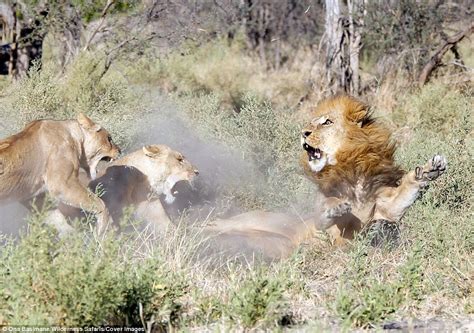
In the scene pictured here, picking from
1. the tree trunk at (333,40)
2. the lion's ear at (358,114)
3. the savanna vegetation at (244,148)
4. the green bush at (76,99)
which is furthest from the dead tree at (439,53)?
the lion's ear at (358,114)

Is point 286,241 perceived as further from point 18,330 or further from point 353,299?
point 18,330

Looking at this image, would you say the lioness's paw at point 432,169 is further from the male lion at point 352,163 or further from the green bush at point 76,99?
the green bush at point 76,99

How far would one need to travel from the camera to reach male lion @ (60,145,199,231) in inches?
277

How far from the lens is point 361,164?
6.48 meters

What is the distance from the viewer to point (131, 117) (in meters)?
8.97

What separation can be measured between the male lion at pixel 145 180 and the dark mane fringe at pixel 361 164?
1.23m

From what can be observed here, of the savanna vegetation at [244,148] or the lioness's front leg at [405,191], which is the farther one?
the lioness's front leg at [405,191]

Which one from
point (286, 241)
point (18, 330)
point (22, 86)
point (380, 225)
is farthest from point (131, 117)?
point (18, 330)

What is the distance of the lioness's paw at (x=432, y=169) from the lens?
19.7ft

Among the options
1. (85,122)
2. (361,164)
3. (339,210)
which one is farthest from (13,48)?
(339,210)

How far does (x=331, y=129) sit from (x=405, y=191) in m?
0.64

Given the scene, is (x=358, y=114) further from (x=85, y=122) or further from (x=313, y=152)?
(x=85, y=122)

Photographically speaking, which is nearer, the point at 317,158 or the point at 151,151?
the point at 317,158

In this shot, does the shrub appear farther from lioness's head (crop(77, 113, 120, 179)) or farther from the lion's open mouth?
the lion's open mouth
